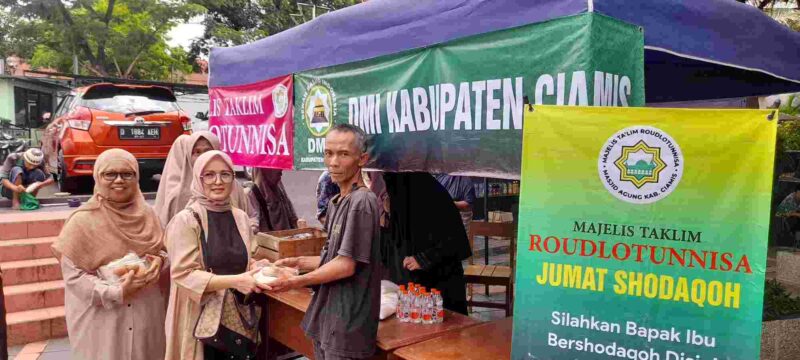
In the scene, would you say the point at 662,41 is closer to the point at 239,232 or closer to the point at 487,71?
the point at 487,71

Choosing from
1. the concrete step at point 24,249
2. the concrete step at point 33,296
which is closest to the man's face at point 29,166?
the concrete step at point 24,249

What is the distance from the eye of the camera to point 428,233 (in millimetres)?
3480

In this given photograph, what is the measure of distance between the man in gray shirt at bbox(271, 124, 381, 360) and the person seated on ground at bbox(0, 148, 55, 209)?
255 inches

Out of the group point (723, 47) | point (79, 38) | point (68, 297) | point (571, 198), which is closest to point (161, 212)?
point (68, 297)

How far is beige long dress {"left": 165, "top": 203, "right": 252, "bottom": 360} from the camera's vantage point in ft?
8.69

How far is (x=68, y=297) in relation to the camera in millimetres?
2992

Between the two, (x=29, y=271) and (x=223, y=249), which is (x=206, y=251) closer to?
(x=223, y=249)

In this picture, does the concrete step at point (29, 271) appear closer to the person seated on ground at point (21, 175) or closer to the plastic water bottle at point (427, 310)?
the person seated on ground at point (21, 175)

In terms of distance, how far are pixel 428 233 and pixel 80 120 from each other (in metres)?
6.60

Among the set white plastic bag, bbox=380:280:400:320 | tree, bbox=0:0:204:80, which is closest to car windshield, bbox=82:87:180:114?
white plastic bag, bbox=380:280:400:320

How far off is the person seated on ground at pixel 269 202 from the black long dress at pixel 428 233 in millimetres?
1174

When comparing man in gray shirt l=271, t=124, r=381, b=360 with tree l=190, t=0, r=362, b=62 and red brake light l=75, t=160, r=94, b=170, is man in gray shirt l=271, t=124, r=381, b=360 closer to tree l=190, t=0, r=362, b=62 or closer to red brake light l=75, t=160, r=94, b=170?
red brake light l=75, t=160, r=94, b=170

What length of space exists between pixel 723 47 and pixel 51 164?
998cm

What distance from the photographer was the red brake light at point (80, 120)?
7.91 m
